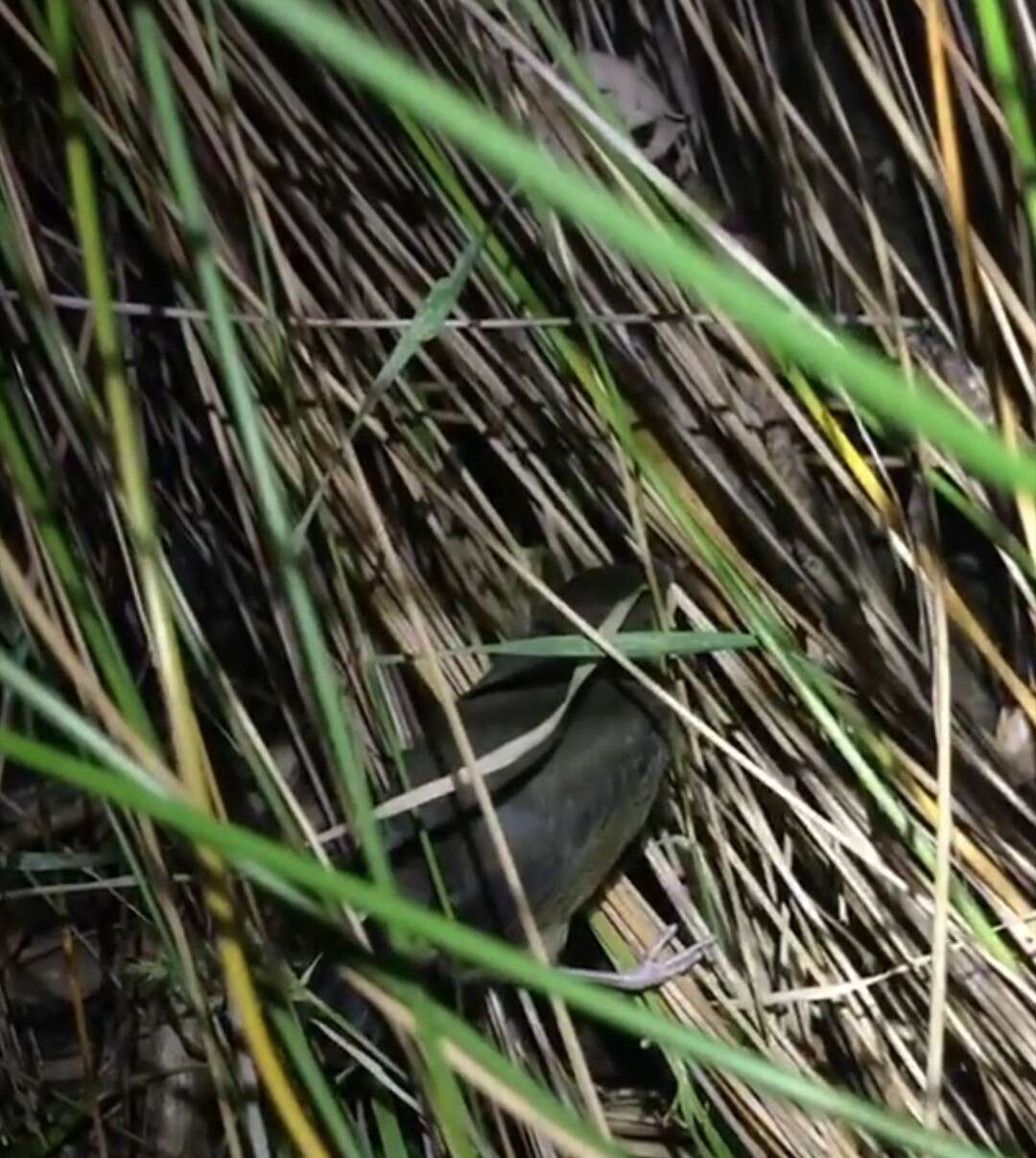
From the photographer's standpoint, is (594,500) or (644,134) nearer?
(594,500)

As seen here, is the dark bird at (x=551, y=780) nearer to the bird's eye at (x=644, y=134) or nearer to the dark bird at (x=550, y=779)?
the dark bird at (x=550, y=779)

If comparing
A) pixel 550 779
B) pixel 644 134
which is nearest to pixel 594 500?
pixel 550 779

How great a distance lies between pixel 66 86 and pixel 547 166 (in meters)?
0.38

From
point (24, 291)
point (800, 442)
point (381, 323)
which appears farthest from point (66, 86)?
point (800, 442)

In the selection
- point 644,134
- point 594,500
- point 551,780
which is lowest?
point 551,780

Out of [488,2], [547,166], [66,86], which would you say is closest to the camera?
[547,166]

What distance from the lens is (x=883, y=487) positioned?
2.86 feet

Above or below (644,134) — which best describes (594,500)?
below

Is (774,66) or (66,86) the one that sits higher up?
(66,86)

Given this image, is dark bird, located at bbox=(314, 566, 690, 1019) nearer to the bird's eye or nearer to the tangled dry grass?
the tangled dry grass

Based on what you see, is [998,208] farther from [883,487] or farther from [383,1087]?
[383,1087]

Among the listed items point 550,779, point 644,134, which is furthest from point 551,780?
point 644,134

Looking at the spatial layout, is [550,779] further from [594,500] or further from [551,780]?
[594,500]

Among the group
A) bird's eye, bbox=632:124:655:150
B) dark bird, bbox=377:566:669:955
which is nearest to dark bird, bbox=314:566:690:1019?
dark bird, bbox=377:566:669:955
